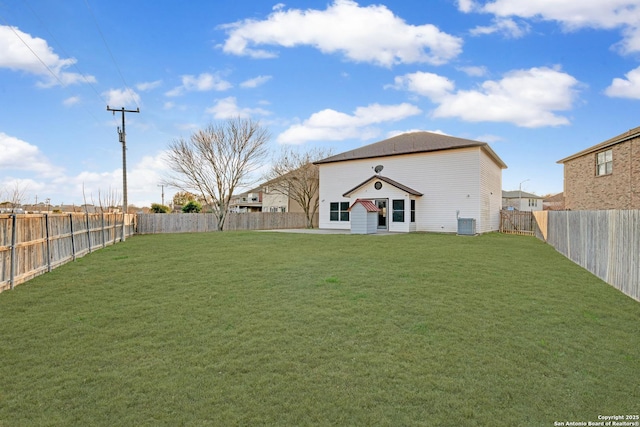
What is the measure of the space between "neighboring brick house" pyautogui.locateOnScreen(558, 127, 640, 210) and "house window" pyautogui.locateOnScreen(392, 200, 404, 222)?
10937mm

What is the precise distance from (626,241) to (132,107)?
24798 millimetres

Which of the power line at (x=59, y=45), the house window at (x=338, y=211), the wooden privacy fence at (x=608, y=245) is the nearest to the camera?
the wooden privacy fence at (x=608, y=245)

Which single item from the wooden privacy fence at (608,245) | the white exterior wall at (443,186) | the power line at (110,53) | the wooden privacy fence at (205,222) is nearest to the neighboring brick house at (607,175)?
the white exterior wall at (443,186)

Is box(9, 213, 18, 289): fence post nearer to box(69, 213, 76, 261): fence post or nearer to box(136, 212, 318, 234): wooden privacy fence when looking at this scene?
box(69, 213, 76, 261): fence post

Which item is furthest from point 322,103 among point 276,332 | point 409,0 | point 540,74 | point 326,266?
point 276,332

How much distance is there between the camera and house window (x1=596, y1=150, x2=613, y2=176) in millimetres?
19633

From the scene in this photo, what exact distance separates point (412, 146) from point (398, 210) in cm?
469

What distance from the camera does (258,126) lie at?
97.7 feet

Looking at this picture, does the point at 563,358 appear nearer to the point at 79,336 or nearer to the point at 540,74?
the point at 79,336

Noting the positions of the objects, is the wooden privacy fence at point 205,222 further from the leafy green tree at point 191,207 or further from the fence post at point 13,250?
the fence post at point 13,250

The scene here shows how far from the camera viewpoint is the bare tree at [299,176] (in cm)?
3600

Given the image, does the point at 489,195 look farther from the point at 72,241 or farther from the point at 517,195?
the point at 517,195

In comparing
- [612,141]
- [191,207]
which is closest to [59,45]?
[191,207]

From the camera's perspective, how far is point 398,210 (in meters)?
22.3
